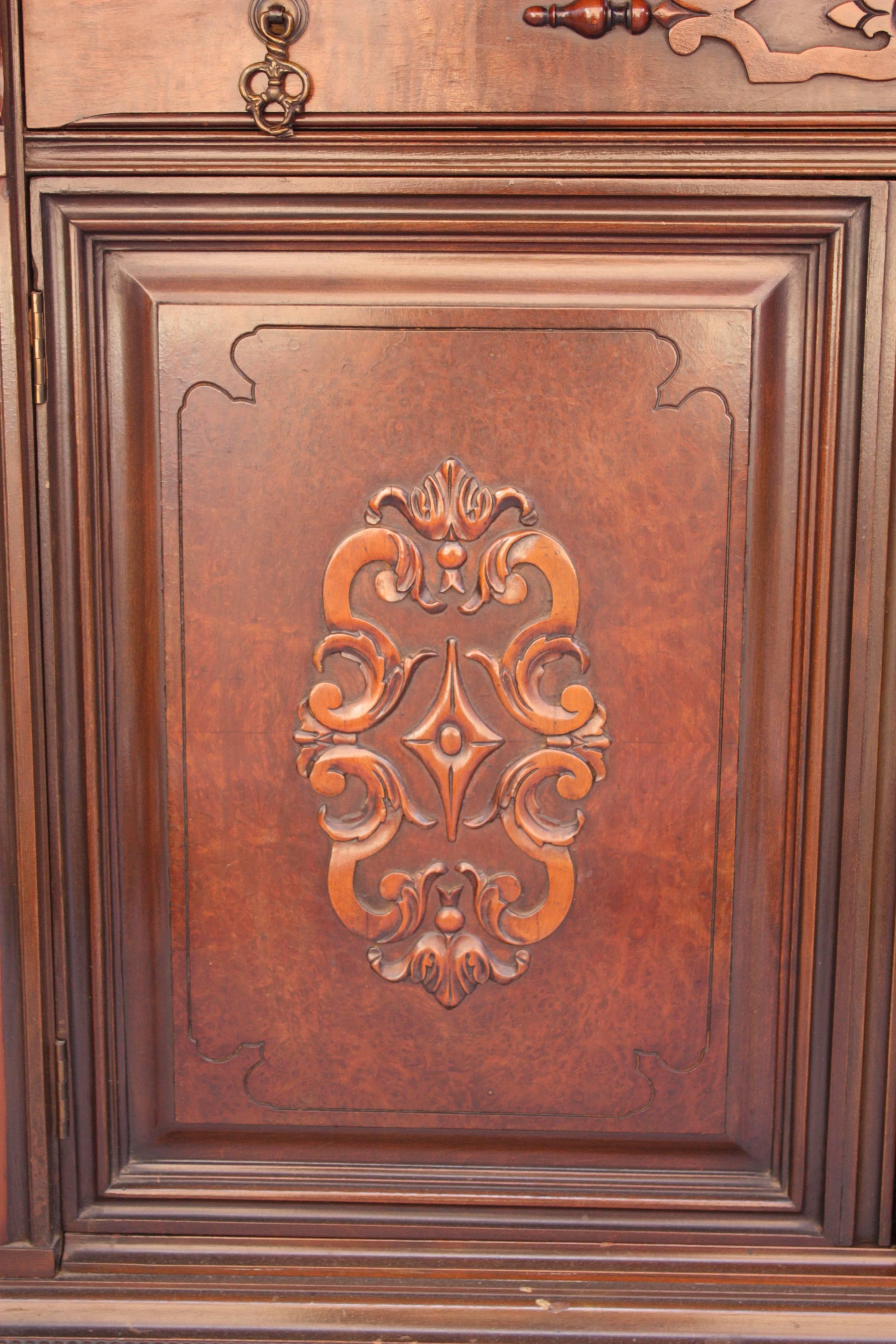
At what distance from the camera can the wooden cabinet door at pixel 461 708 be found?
2.53 ft

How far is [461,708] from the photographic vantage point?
82cm

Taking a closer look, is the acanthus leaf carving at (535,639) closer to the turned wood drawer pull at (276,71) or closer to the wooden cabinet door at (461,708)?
the wooden cabinet door at (461,708)

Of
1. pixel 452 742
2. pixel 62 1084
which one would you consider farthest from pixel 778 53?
pixel 62 1084

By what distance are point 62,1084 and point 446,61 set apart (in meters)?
→ 0.93

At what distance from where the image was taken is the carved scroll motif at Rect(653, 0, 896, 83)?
2.36 ft

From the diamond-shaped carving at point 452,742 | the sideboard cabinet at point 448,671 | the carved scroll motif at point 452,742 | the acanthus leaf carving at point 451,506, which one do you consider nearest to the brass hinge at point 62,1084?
the sideboard cabinet at point 448,671

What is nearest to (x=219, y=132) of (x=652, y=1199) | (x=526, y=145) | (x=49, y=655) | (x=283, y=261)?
(x=283, y=261)

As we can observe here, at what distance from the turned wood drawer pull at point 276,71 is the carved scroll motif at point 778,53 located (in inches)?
11.1

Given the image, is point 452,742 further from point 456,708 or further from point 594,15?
point 594,15

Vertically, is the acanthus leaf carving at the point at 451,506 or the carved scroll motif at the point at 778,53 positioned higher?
the carved scroll motif at the point at 778,53

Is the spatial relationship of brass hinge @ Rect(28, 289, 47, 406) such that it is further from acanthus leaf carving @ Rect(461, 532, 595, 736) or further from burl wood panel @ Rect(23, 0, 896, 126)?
acanthus leaf carving @ Rect(461, 532, 595, 736)

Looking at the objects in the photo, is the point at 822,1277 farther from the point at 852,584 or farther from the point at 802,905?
the point at 852,584

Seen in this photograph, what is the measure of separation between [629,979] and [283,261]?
70cm

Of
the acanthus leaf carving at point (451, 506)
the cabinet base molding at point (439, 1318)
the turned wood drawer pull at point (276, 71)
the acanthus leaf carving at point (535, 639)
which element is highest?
the turned wood drawer pull at point (276, 71)
